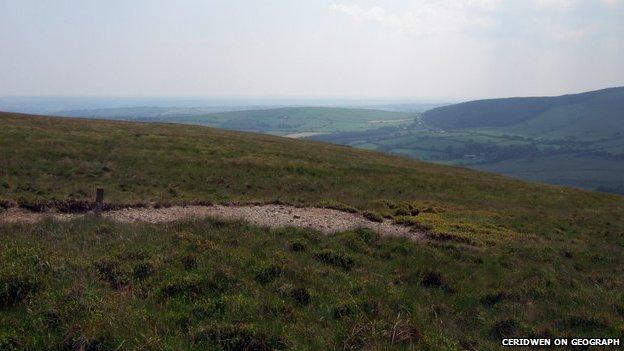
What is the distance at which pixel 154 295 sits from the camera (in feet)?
28.7

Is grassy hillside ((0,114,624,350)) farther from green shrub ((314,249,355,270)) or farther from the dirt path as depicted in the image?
the dirt path

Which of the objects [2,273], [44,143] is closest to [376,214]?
[2,273]

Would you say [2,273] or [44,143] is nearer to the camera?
[2,273]

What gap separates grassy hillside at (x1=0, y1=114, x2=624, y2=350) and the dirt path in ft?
4.25

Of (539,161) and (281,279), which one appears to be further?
(539,161)

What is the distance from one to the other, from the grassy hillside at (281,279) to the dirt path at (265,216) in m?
1.30

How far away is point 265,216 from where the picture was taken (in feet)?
66.5

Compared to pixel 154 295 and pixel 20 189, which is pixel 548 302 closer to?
pixel 154 295

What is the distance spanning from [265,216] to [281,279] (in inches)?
401

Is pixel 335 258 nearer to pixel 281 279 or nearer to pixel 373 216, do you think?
pixel 281 279

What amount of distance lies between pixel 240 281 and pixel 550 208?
1282 inches

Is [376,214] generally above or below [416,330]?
below

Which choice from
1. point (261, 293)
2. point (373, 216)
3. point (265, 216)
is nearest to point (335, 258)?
point (261, 293)

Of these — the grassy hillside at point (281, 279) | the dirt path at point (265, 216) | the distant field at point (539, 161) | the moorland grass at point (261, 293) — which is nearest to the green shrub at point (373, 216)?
the dirt path at point (265, 216)
